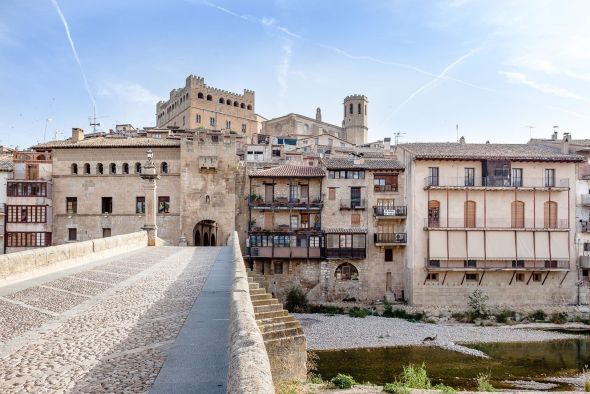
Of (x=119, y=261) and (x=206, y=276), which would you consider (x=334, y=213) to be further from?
(x=206, y=276)

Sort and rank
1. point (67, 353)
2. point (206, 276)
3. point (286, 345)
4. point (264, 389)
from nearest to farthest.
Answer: point (264, 389) < point (67, 353) < point (286, 345) < point (206, 276)

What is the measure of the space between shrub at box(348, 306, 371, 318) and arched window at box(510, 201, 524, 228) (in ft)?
38.8

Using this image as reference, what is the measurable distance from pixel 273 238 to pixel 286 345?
95.7 ft

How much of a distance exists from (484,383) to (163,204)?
27.2 metres

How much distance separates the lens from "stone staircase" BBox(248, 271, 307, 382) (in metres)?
10.3

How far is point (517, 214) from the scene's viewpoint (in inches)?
1526

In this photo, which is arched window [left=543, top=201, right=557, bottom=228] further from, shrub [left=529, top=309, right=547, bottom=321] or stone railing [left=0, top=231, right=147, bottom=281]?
stone railing [left=0, top=231, right=147, bottom=281]

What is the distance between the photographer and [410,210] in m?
38.6

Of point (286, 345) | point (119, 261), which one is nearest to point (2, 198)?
point (119, 261)

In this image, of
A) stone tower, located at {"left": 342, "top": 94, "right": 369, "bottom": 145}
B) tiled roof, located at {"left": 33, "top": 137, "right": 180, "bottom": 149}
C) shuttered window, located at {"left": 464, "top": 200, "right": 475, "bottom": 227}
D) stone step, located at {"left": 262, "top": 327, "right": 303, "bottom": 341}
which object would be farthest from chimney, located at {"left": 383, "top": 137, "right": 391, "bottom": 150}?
stone step, located at {"left": 262, "top": 327, "right": 303, "bottom": 341}

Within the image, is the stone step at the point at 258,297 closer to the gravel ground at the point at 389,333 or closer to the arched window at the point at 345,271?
the gravel ground at the point at 389,333

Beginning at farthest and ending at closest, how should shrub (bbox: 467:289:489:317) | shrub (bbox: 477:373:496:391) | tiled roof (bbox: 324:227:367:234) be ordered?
tiled roof (bbox: 324:227:367:234) < shrub (bbox: 467:289:489:317) < shrub (bbox: 477:373:496:391)

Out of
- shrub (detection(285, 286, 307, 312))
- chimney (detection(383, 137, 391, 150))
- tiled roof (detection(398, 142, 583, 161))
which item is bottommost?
shrub (detection(285, 286, 307, 312))

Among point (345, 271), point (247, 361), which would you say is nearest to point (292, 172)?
point (345, 271)
